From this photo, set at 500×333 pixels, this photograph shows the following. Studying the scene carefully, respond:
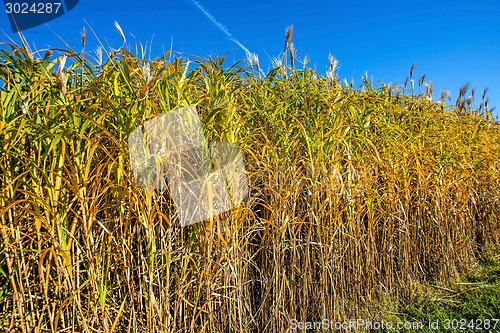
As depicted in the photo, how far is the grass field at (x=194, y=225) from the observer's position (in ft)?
3.99

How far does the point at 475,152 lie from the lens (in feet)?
10.6

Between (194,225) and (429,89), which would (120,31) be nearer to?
(194,225)

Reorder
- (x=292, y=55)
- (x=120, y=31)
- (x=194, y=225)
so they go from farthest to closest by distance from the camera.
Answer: (x=292, y=55) → (x=120, y=31) → (x=194, y=225)

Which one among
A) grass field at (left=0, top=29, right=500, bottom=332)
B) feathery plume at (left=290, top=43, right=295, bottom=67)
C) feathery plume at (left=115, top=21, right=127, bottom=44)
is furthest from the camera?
feathery plume at (left=290, top=43, right=295, bottom=67)

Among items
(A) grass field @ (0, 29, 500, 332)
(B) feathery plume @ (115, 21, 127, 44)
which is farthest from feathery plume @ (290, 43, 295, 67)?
(B) feathery plume @ (115, 21, 127, 44)

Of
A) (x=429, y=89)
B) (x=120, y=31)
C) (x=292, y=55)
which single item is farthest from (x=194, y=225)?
(x=429, y=89)

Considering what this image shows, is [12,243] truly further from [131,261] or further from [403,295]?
[403,295]

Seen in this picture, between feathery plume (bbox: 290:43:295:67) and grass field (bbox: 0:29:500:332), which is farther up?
feathery plume (bbox: 290:43:295:67)

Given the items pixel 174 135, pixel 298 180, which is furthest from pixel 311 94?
pixel 174 135

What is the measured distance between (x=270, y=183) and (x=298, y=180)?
0.18 m

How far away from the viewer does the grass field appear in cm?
121

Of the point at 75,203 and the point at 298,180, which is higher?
the point at 298,180

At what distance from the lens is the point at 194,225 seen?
137 cm

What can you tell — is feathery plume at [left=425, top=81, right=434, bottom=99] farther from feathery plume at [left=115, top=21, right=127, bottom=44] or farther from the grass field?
feathery plume at [left=115, top=21, right=127, bottom=44]
